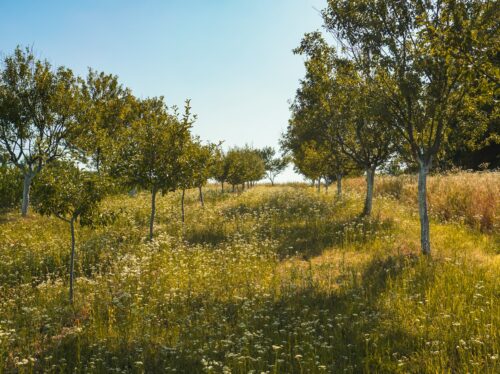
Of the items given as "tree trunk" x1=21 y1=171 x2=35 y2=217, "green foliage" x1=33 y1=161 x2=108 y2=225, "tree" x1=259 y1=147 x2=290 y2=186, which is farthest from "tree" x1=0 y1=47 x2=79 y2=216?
"tree" x1=259 y1=147 x2=290 y2=186

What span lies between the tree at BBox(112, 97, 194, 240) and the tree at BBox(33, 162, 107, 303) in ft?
19.6

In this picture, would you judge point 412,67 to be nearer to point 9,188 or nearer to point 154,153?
point 154,153

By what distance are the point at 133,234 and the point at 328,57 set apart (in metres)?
13.8

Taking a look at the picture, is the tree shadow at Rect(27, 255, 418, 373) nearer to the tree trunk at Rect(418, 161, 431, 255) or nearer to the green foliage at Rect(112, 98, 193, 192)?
the tree trunk at Rect(418, 161, 431, 255)

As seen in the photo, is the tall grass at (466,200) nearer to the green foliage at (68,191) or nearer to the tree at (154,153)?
the tree at (154,153)


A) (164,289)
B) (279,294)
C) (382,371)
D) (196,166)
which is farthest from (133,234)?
(382,371)

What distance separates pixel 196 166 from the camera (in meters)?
20.1

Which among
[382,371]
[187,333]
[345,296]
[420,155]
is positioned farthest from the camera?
[420,155]

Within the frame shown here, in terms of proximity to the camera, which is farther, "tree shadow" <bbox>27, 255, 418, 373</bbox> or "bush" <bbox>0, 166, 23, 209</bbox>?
"bush" <bbox>0, 166, 23, 209</bbox>

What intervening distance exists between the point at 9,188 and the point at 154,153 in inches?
759

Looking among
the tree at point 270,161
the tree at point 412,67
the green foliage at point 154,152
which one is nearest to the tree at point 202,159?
the green foliage at point 154,152

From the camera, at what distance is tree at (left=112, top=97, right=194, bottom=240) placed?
1767cm

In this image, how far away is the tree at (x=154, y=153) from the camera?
1767 centimetres

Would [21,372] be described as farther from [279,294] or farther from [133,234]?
[133,234]
